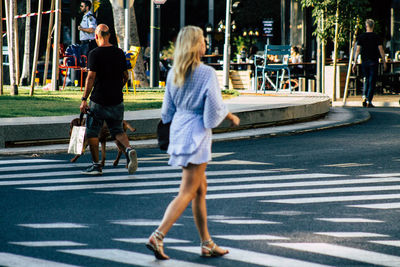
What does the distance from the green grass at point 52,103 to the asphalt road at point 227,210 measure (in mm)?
3215

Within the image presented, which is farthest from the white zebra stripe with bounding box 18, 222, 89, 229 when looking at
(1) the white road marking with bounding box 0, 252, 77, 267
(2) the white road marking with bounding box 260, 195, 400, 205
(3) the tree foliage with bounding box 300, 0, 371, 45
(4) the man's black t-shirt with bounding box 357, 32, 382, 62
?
(3) the tree foliage with bounding box 300, 0, 371, 45

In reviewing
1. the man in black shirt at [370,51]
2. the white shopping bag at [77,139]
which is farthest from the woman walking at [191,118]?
the man in black shirt at [370,51]

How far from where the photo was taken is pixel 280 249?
6008 millimetres

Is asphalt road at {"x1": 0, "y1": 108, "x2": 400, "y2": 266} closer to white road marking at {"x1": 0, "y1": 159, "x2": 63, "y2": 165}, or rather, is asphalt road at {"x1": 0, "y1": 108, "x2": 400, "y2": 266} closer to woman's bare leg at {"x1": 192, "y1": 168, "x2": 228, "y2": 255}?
white road marking at {"x1": 0, "y1": 159, "x2": 63, "y2": 165}

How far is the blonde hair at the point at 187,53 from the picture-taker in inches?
224

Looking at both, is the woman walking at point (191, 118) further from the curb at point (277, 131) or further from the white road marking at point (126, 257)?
the curb at point (277, 131)

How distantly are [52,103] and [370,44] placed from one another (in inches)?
323

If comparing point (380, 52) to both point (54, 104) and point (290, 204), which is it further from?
point (290, 204)

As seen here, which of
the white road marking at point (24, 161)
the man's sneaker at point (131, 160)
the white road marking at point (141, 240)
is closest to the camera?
the white road marking at point (141, 240)

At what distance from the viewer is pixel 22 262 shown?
18.3 ft

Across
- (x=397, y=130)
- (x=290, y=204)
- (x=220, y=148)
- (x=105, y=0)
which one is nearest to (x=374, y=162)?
(x=220, y=148)

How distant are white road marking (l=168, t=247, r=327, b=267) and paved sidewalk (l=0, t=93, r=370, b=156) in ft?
21.3

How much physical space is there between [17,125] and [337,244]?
23.5ft

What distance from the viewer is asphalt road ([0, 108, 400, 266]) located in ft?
19.2
